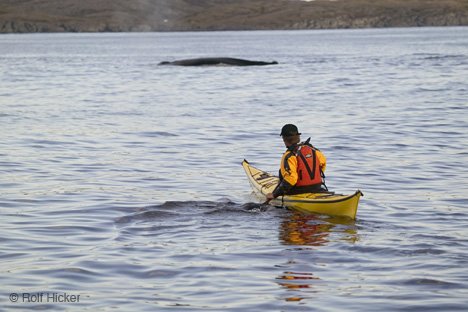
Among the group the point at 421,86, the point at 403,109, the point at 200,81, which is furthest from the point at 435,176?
the point at 200,81

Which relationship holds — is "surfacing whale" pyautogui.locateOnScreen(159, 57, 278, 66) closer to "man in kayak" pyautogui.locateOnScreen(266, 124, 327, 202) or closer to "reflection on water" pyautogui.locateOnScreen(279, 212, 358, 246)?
"man in kayak" pyautogui.locateOnScreen(266, 124, 327, 202)

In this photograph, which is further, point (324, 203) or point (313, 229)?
point (324, 203)

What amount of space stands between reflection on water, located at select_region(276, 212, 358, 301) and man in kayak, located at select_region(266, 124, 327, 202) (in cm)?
48

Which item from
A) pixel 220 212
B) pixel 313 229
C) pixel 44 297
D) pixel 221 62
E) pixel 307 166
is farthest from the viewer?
pixel 221 62

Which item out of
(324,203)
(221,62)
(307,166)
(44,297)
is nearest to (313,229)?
(324,203)

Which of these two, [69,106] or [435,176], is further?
[69,106]

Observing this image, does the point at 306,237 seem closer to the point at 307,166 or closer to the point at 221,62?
the point at 307,166

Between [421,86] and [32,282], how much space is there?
1490 inches

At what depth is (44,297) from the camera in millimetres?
10867

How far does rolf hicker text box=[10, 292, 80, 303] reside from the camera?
1077 centimetres

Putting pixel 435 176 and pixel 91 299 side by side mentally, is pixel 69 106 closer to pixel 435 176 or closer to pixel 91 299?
pixel 435 176

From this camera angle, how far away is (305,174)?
1552 centimetres

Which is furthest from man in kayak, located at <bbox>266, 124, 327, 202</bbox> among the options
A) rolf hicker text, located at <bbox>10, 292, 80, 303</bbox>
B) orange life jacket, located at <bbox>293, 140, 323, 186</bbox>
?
rolf hicker text, located at <bbox>10, 292, 80, 303</bbox>

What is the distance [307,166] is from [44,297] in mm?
5919
